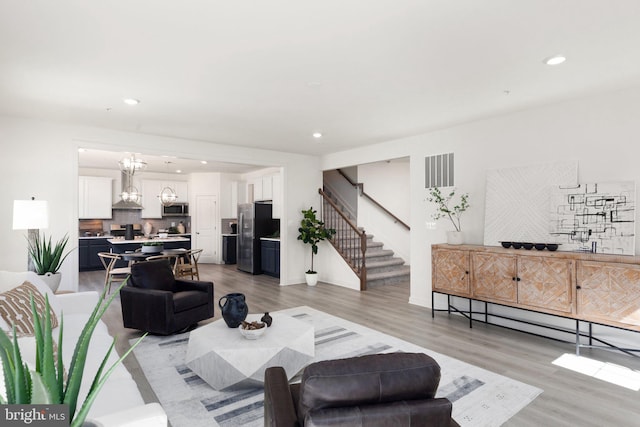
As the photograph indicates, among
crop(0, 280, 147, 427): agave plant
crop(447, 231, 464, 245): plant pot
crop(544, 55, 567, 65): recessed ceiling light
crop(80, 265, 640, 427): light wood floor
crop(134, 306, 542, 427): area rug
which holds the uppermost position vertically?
crop(544, 55, 567, 65): recessed ceiling light

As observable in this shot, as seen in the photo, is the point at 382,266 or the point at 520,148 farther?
the point at 382,266

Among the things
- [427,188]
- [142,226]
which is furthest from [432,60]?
[142,226]

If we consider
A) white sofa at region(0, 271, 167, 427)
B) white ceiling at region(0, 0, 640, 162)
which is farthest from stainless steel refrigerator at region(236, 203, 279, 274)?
white sofa at region(0, 271, 167, 427)

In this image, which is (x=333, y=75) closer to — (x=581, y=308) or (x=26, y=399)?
(x=26, y=399)

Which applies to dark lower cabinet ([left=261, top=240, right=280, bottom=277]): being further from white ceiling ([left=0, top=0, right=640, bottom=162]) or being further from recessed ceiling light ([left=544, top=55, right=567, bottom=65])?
recessed ceiling light ([left=544, top=55, right=567, bottom=65])

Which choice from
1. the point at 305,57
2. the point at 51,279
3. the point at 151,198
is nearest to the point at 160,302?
the point at 51,279

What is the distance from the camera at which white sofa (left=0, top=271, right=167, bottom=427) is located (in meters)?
1.43

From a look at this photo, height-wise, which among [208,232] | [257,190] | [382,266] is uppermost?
[257,190]

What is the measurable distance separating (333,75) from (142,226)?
9113 millimetres

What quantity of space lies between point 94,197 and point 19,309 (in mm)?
8063

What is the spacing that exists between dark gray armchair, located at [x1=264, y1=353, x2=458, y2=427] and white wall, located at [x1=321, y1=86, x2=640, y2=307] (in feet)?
12.0

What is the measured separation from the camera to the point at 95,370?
88.3 inches

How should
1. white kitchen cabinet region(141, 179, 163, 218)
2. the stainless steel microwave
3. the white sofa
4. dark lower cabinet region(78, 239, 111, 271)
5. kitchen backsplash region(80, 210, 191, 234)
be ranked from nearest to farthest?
the white sofa → dark lower cabinet region(78, 239, 111, 271) → kitchen backsplash region(80, 210, 191, 234) → white kitchen cabinet region(141, 179, 163, 218) → the stainless steel microwave

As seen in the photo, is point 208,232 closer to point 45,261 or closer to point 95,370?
Answer: point 45,261
